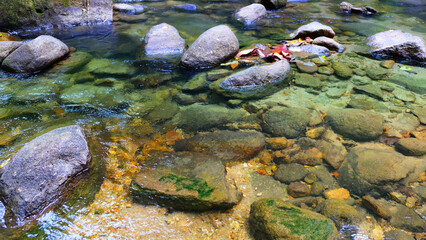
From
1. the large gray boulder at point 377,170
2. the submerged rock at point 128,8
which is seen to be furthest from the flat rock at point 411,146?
the submerged rock at point 128,8

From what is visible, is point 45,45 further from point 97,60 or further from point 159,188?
point 159,188

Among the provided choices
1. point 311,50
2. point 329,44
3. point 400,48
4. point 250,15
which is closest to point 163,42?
point 311,50

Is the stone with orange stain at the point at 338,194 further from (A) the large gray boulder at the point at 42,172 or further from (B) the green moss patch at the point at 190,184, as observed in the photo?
(A) the large gray boulder at the point at 42,172

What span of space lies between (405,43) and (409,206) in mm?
4105

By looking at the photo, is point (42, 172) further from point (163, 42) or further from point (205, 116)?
point (163, 42)

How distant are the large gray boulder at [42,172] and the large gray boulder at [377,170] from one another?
2705 millimetres

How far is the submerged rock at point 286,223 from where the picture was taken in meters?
2.11

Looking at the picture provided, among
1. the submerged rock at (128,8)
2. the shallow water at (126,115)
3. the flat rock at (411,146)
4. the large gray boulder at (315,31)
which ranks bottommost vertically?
the shallow water at (126,115)

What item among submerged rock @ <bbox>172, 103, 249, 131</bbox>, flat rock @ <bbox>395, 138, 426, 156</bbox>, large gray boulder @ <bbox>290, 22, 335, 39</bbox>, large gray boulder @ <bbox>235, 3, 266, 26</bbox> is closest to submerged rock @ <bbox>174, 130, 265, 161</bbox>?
submerged rock @ <bbox>172, 103, 249, 131</bbox>

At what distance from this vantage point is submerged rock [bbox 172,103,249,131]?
3.68 meters

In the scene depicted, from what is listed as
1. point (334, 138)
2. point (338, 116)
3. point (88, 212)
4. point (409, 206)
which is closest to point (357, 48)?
point (338, 116)

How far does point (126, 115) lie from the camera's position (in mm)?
3881

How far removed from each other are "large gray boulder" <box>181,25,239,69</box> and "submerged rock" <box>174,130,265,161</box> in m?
2.11

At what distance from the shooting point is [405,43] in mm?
5285
